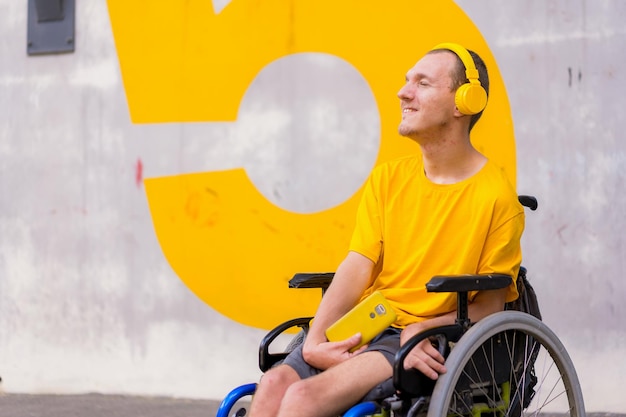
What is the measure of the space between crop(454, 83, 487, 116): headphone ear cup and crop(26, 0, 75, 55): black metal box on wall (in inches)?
116

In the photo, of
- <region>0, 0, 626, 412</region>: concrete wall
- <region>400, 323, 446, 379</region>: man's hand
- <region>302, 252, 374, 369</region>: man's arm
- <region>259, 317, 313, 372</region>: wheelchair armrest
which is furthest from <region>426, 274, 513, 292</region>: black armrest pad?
<region>0, 0, 626, 412</region>: concrete wall

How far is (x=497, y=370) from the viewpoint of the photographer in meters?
2.71

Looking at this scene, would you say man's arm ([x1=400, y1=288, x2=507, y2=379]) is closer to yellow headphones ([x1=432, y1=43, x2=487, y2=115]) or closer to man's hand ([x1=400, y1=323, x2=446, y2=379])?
man's hand ([x1=400, y1=323, x2=446, y2=379])

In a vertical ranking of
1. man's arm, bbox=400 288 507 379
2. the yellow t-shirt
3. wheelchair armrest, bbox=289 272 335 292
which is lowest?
man's arm, bbox=400 288 507 379

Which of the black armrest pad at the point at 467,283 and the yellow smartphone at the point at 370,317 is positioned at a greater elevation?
the black armrest pad at the point at 467,283

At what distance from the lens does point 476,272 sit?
2.74m

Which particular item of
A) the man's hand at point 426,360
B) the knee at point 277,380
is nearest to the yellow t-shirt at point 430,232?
the man's hand at point 426,360

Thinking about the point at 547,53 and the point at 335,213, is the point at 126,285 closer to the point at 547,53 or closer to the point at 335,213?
the point at 335,213

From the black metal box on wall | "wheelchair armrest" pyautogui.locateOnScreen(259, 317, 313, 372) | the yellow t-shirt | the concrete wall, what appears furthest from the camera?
the black metal box on wall

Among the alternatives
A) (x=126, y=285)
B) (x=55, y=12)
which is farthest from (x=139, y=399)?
(x=55, y=12)

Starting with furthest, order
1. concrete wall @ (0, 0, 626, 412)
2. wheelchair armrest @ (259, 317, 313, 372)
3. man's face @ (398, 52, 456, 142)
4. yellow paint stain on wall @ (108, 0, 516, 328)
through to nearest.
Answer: yellow paint stain on wall @ (108, 0, 516, 328) → concrete wall @ (0, 0, 626, 412) → wheelchair armrest @ (259, 317, 313, 372) → man's face @ (398, 52, 456, 142)

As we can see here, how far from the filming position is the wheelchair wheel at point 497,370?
251 centimetres

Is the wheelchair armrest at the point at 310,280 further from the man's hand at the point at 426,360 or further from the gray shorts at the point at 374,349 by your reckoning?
the man's hand at the point at 426,360

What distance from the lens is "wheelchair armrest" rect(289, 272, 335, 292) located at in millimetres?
2988
